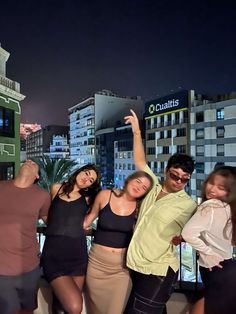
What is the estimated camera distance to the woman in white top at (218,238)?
4.43 feet

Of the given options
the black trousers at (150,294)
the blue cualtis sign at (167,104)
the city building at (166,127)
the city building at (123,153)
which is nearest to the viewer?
the black trousers at (150,294)

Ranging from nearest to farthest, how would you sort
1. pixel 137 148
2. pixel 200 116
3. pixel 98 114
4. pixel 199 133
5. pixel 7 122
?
1. pixel 137 148
2. pixel 7 122
3. pixel 200 116
4. pixel 199 133
5. pixel 98 114

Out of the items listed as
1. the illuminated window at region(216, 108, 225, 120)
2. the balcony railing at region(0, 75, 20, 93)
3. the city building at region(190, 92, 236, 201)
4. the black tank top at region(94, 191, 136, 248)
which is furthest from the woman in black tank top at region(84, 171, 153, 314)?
the illuminated window at region(216, 108, 225, 120)

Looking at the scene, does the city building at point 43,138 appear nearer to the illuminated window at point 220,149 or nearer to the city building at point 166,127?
the city building at point 166,127

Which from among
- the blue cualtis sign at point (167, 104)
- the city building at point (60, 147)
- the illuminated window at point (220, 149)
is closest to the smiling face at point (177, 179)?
the illuminated window at point (220, 149)

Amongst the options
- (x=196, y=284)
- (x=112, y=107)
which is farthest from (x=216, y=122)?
(x=196, y=284)

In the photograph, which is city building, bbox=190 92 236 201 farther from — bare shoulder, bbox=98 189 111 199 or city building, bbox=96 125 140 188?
bare shoulder, bbox=98 189 111 199

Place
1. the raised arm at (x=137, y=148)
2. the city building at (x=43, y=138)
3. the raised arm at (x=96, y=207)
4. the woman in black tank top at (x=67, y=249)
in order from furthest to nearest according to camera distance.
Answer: the city building at (x=43, y=138) < the raised arm at (x=137, y=148) < the raised arm at (x=96, y=207) < the woman in black tank top at (x=67, y=249)

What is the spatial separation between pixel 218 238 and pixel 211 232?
5cm

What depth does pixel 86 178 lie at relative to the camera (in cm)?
182

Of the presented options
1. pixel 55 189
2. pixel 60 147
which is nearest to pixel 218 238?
pixel 55 189

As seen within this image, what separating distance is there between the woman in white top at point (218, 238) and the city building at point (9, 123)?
8.20 meters

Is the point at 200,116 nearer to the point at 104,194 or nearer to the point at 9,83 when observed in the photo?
the point at 9,83

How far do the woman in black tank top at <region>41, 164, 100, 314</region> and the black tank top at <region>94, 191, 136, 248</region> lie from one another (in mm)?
143
